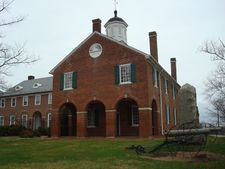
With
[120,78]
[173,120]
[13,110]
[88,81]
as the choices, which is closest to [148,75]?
[120,78]

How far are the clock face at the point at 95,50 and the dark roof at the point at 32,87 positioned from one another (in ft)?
58.8

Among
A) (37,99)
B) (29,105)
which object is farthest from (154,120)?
(29,105)

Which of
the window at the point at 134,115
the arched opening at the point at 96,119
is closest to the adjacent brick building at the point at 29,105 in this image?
the arched opening at the point at 96,119

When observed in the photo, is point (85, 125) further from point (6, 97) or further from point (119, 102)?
point (6, 97)

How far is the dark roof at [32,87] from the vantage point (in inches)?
1785

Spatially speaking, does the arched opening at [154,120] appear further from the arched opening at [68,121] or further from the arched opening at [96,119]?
the arched opening at [68,121]

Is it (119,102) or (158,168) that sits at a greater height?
(119,102)

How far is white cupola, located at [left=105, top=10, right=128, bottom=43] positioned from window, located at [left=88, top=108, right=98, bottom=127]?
A: 8532 millimetres

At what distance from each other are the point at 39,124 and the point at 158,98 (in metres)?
23.3

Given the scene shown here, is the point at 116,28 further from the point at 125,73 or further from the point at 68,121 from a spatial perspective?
the point at 68,121

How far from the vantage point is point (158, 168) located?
9.40 meters

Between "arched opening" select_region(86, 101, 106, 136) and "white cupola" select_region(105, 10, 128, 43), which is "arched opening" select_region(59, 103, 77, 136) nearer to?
"arched opening" select_region(86, 101, 106, 136)

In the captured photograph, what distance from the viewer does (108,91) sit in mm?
26219

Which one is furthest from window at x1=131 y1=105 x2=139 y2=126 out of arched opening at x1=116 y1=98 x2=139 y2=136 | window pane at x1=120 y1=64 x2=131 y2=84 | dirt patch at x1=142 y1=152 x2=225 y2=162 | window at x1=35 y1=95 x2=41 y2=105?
window at x1=35 y1=95 x2=41 y2=105
